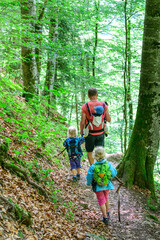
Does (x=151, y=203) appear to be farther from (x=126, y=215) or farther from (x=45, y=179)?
(x=45, y=179)

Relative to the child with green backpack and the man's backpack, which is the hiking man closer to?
the man's backpack

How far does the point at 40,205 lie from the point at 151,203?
11.8ft

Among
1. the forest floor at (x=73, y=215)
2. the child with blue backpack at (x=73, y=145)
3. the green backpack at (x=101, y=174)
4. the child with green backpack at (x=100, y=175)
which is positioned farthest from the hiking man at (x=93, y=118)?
the forest floor at (x=73, y=215)

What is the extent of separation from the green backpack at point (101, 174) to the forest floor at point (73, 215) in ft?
3.00

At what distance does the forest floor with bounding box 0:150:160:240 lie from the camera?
3079 mm

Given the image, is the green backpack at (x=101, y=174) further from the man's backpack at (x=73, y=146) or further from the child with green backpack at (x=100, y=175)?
the man's backpack at (x=73, y=146)

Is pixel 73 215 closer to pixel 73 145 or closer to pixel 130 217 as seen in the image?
pixel 130 217

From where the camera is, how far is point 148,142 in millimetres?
6562

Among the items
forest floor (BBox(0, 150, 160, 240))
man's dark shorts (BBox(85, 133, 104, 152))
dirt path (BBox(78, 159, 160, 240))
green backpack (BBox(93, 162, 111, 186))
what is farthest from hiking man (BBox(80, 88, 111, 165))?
dirt path (BBox(78, 159, 160, 240))

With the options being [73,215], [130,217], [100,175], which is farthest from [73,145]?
[130,217]

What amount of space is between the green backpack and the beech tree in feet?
7.74

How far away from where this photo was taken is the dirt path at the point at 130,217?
448cm

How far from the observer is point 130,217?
5.16 m

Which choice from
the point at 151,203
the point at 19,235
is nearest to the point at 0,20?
the point at 19,235
